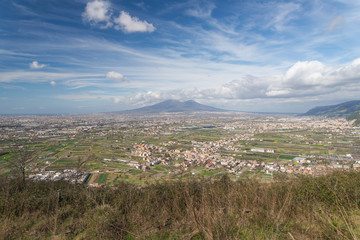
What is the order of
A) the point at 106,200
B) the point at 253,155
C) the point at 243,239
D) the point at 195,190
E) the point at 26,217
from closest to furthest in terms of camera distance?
the point at 243,239 < the point at 26,217 < the point at 106,200 < the point at 195,190 < the point at 253,155

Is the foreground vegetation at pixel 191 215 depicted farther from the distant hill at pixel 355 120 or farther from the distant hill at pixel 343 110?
the distant hill at pixel 343 110

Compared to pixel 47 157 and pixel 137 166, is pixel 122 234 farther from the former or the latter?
pixel 47 157

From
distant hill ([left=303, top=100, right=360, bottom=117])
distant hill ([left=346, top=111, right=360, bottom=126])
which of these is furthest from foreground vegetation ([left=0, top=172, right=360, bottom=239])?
distant hill ([left=303, top=100, right=360, bottom=117])

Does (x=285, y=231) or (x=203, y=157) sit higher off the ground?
(x=285, y=231)

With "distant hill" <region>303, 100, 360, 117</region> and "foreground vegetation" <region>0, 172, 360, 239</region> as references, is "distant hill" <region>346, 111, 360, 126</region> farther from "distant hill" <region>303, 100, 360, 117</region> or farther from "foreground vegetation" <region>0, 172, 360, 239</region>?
"foreground vegetation" <region>0, 172, 360, 239</region>

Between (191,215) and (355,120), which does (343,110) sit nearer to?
(355,120)

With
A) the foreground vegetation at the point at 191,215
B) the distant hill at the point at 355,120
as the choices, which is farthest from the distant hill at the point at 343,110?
the foreground vegetation at the point at 191,215

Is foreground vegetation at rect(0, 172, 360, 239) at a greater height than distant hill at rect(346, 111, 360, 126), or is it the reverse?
foreground vegetation at rect(0, 172, 360, 239)

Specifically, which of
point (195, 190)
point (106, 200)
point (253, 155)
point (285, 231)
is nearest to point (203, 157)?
point (253, 155)
